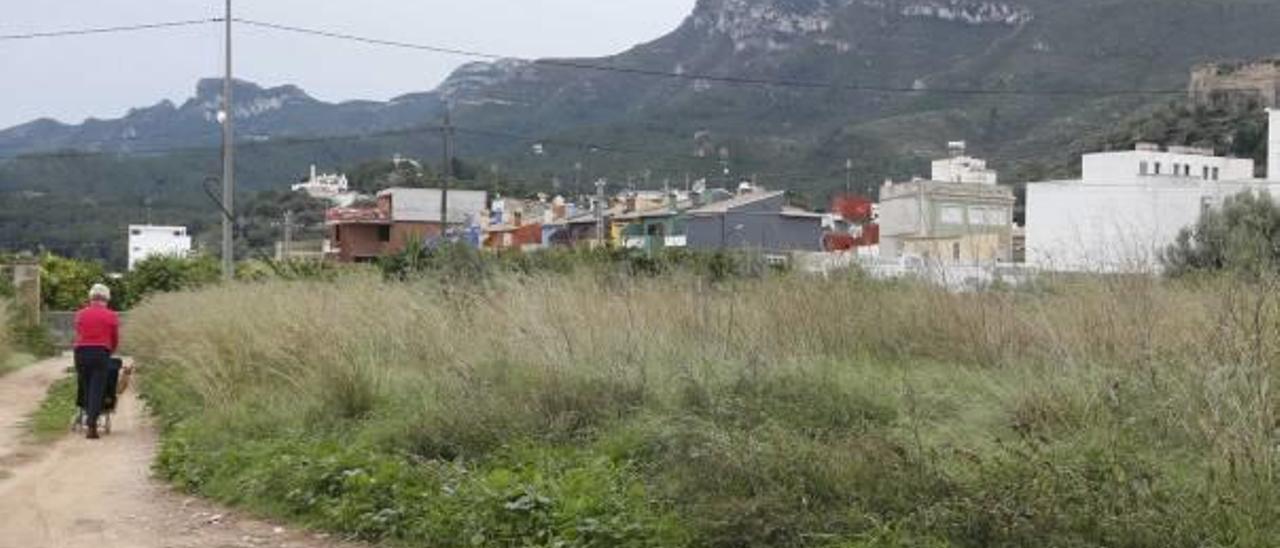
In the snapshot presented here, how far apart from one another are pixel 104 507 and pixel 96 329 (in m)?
5.59

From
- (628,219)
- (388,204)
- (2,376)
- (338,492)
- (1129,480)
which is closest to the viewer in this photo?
(1129,480)

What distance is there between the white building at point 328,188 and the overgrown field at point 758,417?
9392 centimetres

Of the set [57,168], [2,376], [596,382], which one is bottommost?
[2,376]

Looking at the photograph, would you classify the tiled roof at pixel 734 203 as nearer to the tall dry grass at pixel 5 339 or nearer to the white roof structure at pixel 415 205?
the white roof structure at pixel 415 205

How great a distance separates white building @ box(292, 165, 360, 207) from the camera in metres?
107

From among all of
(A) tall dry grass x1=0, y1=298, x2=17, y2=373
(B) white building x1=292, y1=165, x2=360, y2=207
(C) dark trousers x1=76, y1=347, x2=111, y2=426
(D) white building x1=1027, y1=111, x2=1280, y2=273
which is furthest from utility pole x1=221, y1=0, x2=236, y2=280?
(B) white building x1=292, y1=165, x2=360, y2=207

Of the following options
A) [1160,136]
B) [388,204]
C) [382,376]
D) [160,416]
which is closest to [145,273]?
[160,416]

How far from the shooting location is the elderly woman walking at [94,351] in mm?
14055

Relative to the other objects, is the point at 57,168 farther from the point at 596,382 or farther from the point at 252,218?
the point at 596,382

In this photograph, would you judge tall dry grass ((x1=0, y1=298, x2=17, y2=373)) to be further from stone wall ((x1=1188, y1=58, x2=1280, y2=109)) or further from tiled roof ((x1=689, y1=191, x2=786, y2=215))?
stone wall ((x1=1188, y1=58, x2=1280, y2=109))

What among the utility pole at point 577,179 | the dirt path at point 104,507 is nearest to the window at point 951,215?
the utility pole at point 577,179

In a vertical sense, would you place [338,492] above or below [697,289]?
below

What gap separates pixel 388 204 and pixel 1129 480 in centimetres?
8547

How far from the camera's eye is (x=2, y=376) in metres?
23.8
